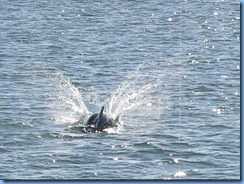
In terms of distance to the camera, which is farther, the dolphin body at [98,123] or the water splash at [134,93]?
the water splash at [134,93]

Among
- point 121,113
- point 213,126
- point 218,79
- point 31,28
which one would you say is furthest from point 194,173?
point 31,28

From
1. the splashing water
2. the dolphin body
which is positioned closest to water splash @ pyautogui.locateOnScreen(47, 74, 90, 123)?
the splashing water

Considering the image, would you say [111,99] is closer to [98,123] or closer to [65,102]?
[65,102]

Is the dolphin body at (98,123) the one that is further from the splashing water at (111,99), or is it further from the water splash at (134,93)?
the water splash at (134,93)

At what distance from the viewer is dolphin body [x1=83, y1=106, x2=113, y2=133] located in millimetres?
37031

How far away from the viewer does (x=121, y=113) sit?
40312 mm

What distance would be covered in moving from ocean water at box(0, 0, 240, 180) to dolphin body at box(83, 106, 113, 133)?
1.66ft

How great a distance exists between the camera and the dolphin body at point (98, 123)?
121ft

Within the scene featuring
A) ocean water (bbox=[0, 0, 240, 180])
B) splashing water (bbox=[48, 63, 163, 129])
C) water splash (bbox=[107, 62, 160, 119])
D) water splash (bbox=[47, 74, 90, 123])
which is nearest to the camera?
ocean water (bbox=[0, 0, 240, 180])

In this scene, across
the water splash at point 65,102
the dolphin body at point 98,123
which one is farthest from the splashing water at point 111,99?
the dolphin body at point 98,123

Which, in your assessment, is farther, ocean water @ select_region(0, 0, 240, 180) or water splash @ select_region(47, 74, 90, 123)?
water splash @ select_region(47, 74, 90, 123)

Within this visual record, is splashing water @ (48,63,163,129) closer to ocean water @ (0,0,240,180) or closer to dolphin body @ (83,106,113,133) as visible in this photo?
ocean water @ (0,0,240,180)

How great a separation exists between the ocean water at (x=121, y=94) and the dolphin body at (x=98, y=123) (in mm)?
507

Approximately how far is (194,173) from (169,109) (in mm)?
10861
